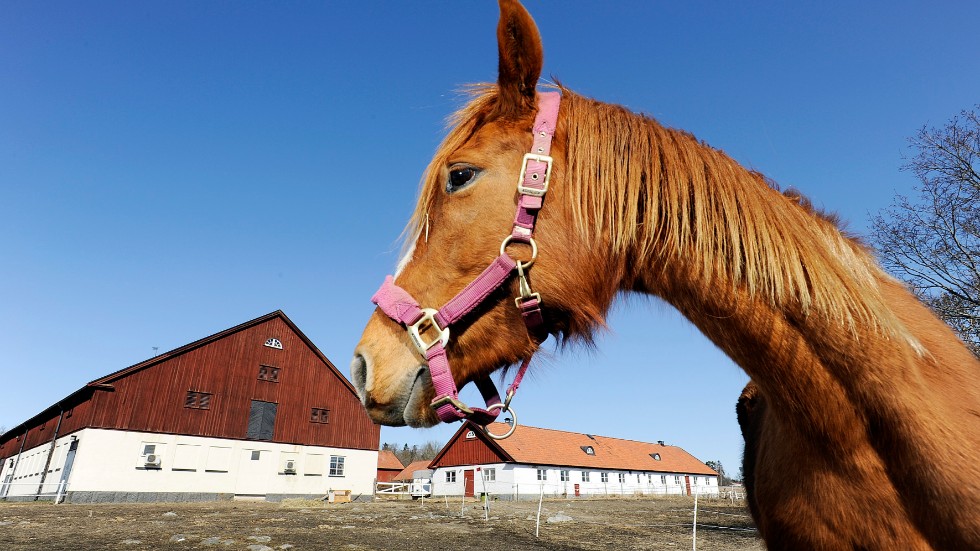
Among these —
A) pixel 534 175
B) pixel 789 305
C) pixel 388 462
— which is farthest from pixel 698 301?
pixel 388 462

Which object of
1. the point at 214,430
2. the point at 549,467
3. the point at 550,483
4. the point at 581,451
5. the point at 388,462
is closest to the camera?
the point at 214,430

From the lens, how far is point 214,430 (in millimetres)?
29000

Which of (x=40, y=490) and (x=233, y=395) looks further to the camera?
(x=233, y=395)

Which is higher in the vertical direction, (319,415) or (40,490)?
(319,415)

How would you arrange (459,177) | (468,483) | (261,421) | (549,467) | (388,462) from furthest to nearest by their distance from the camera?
1. (388,462)
2. (549,467)
3. (468,483)
4. (261,421)
5. (459,177)

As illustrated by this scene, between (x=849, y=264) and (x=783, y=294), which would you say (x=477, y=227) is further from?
(x=849, y=264)

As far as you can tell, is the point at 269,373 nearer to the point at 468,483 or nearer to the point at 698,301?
the point at 468,483

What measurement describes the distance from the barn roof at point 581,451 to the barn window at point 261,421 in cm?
1638

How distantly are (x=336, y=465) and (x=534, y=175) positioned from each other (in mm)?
34516

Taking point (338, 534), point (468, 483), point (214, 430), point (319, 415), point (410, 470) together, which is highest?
point (319, 415)

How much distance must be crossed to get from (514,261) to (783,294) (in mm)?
920

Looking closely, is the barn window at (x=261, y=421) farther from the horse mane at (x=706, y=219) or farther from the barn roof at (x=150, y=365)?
the horse mane at (x=706, y=219)

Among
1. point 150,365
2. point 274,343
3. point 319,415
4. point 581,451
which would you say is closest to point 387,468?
point 581,451

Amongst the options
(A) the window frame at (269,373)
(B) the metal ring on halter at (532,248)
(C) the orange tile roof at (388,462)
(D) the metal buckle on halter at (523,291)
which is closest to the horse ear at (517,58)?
(B) the metal ring on halter at (532,248)
